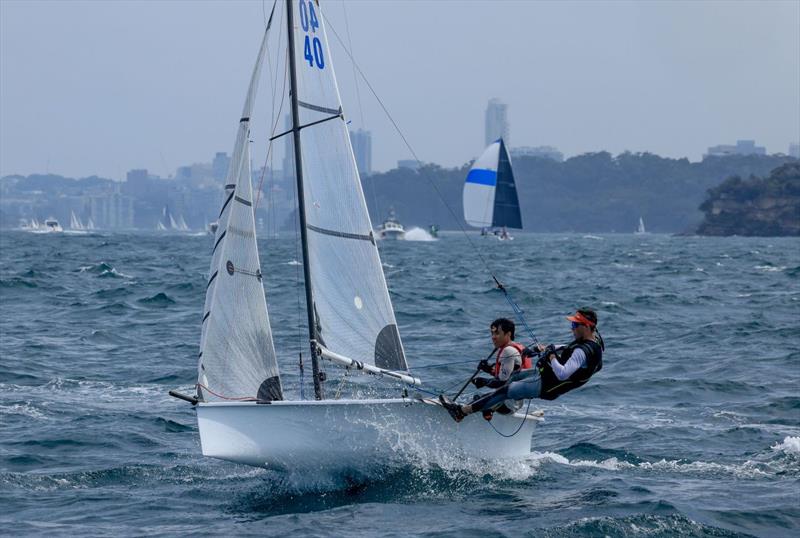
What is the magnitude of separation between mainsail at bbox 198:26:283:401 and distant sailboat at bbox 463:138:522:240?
67762 millimetres

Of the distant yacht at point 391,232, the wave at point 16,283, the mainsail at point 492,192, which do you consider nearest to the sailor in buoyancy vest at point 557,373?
the wave at point 16,283

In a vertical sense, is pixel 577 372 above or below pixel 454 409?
above

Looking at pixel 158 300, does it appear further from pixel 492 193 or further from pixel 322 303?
pixel 492 193

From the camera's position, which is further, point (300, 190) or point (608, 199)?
point (608, 199)

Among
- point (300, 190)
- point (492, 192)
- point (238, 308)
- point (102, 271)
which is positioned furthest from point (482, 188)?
point (238, 308)

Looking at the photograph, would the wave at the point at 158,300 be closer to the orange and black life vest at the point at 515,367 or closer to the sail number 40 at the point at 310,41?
the sail number 40 at the point at 310,41

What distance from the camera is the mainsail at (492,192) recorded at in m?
77.8

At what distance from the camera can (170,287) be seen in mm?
A: 31578

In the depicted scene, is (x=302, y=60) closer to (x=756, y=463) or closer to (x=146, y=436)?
(x=146, y=436)

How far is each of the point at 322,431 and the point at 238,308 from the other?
1466 millimetres

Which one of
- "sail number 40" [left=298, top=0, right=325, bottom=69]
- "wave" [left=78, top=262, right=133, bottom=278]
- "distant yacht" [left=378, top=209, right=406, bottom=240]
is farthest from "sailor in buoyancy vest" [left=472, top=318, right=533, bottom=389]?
"distant yacht" [left=378, top=209, right=406, bottom=240]

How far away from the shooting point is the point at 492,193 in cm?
7844

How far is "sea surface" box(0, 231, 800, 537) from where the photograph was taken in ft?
Answer: 29.8

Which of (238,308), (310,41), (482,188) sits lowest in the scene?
(238,308)
